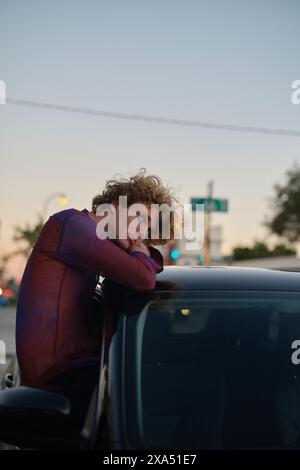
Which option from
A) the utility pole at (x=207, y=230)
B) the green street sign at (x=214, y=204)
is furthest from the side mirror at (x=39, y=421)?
the utility pole at (x=207, y=230)

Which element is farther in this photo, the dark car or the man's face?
the man's face

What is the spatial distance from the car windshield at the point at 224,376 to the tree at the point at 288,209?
3024 inches

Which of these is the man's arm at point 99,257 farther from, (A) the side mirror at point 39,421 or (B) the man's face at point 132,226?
(A) the side mirror at point 39,421

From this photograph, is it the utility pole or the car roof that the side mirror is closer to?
the car roof

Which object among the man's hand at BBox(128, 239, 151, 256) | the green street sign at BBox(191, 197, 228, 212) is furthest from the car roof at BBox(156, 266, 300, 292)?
the green street sign at BBox(191, 197, 228, 212)

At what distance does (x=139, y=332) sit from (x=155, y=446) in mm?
477

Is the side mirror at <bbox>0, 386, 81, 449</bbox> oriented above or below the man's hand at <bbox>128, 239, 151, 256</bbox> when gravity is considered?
below

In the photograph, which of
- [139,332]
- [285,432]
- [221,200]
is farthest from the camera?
[221,200]

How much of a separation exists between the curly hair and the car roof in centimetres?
18

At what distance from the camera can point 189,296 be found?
325 centimetres

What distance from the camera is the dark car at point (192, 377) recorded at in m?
2.68

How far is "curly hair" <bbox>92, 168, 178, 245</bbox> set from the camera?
11.2 ft
